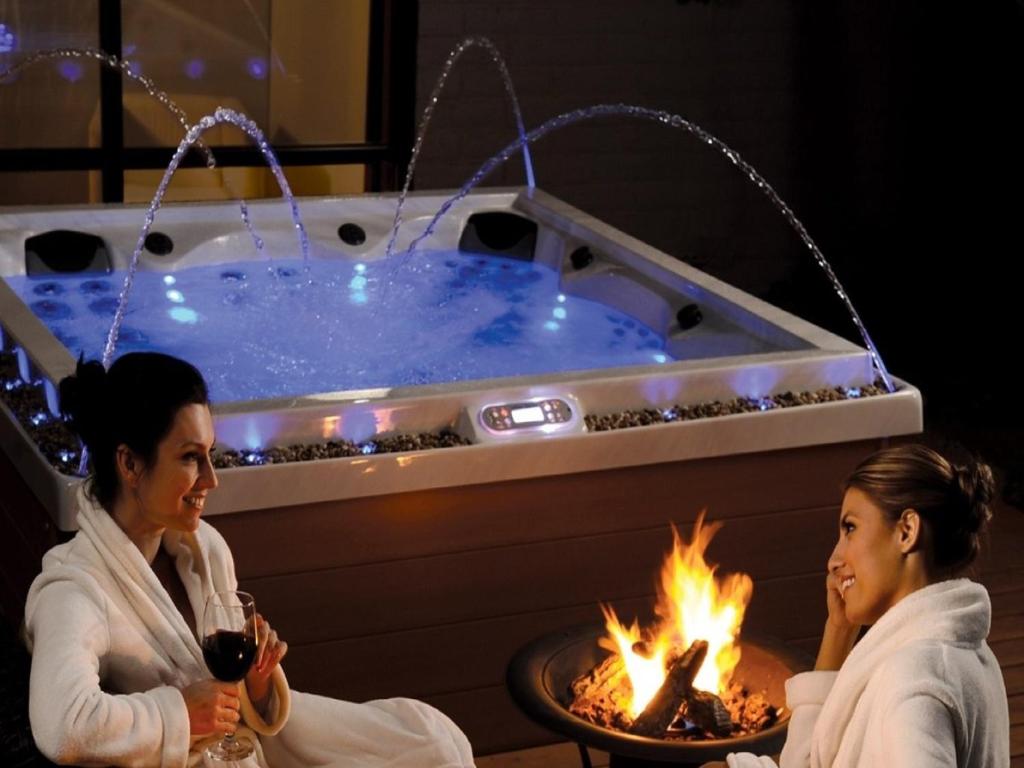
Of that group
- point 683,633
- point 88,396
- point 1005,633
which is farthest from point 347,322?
point 88,396

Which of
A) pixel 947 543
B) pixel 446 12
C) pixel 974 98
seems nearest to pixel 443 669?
pixel 947 543

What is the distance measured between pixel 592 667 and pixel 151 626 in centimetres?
58

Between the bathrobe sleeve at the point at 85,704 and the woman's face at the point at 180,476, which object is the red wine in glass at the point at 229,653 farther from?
the woman's face at the point at 180,476

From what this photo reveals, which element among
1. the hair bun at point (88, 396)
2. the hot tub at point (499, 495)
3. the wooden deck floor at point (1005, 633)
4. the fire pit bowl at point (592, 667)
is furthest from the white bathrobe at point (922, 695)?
the hot tub at point (499, 495)

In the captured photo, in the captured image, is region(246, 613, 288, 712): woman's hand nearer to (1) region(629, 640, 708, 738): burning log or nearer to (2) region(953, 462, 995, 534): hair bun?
(1) region(629, 640, 708, 738): burning log

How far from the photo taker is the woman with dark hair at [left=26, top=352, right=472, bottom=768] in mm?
1832

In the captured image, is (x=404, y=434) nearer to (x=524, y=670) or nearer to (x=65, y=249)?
(x=524, y=670)

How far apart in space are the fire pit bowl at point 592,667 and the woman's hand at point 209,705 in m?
0.38

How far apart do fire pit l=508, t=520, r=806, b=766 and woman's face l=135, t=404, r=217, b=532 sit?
0.46 metres

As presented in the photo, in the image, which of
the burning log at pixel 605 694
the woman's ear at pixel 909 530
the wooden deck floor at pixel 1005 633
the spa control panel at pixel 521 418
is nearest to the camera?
the woman's ear at pixel 909 530

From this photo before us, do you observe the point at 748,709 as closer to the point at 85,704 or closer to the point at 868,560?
the point at 868,560

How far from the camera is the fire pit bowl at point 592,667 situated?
202cm

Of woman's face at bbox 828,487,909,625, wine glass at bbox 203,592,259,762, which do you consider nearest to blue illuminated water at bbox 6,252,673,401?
wine glass at bbox 203,592,259,762

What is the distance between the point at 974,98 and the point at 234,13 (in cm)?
241
